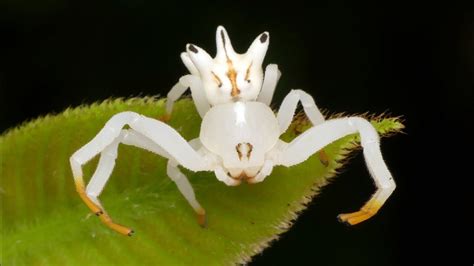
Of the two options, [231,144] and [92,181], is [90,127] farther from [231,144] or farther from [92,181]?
[231,144]

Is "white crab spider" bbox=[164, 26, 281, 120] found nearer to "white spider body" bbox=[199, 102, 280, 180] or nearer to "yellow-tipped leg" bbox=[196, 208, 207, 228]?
"white spider body" bbox=[199, 102, 280, 180]

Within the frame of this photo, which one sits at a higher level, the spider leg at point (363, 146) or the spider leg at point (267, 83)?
the spider leg at point (267, 83)

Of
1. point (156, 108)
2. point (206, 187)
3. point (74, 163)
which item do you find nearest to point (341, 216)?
point (206, 187)

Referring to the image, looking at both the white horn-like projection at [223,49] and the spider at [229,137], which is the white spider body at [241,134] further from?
the white horn-like projection at [223,49]

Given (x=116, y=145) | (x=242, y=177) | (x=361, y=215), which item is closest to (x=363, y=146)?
(x=361, y=215)

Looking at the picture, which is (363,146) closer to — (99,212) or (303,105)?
(303,105)

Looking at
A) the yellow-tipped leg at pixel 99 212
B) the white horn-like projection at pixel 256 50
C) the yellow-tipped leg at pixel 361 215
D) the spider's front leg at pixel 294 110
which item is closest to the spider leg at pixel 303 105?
the spider's front leg at pixel 294 110

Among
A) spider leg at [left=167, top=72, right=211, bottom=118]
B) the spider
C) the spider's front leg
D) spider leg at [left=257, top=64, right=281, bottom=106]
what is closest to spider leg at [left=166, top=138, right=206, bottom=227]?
the spider

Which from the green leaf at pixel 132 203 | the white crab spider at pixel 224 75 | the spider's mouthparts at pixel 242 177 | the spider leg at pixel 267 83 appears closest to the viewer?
the green leaf at pixel 132 203
